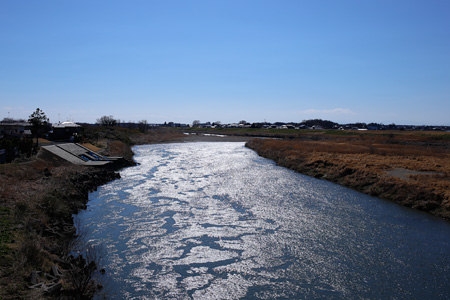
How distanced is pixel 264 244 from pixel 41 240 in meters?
8.56

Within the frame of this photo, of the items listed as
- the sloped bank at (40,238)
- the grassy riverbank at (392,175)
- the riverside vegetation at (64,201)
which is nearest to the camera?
the sloped bank at (40,238)

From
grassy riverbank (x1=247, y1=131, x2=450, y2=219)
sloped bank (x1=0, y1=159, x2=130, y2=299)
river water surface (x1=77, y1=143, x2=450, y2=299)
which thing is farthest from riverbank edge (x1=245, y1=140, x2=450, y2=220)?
sloped bank (x1=0, y1=159, x2=130, y2=299)

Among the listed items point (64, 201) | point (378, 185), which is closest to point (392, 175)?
point (378, 185)

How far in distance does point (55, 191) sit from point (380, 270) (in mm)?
15934

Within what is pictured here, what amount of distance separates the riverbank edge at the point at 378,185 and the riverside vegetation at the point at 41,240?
59.8 ft

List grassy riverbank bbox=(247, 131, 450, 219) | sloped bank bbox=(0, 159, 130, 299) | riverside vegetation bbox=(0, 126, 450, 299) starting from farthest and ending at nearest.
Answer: grassy riverbank bbox=(247, 131, 450, 219)
riverside vegetation bbox=(0, 126, 450, 299)
sloped bank bbox=(0, 159, 130, 299)

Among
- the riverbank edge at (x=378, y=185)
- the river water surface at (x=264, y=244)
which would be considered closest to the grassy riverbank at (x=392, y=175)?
the riverbank edge at (x=378, y=185)

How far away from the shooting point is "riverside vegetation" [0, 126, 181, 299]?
8640 millimetres

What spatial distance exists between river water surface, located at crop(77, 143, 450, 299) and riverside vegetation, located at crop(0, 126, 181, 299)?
91cm

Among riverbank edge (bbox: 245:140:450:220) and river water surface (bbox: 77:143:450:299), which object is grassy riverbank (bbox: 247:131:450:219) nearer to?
riverbank edge (bbox: 245:140:450:220)

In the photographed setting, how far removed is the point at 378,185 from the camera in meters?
24.5

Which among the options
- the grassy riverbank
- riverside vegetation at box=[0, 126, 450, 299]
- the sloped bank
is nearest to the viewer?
the sloped bank

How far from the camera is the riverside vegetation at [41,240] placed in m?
8.64

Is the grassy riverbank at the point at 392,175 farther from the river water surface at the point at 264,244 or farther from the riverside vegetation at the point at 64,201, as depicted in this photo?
the river water surface at the point at 264,244
